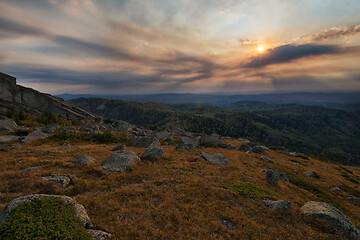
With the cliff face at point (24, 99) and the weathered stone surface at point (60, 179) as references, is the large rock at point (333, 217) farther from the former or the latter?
the cliff face at point (24, 99)

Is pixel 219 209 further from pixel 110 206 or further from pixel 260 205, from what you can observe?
pixel 110 206

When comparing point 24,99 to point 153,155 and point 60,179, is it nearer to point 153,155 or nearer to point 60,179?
point 153,155

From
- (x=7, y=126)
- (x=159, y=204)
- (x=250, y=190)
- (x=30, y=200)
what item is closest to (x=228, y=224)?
(x=159, y=204)

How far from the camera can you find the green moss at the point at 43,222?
260 inches

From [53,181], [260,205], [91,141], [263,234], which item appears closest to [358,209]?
[260,205]

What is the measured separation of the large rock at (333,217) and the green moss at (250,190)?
3.39 meters

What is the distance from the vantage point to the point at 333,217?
13.5 meters

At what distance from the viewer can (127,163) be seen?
68.6 ft

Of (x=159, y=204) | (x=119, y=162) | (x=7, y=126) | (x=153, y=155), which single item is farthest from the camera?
(x=7, y=126)

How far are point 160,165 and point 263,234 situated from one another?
15644 millimetres

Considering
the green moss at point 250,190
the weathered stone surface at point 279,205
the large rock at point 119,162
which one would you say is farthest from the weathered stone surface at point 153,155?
the weathered stone surface at point 279,205

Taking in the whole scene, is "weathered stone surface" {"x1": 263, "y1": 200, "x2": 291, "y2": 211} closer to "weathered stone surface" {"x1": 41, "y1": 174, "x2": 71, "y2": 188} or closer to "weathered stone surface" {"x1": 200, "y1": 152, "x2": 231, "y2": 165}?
"weathered stone surface" {"x1": 200, "y1": 152, "x2": 231, "y2": 165}

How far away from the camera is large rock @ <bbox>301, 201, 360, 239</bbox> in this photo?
42.0ft

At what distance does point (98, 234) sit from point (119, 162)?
1302 centimetres
